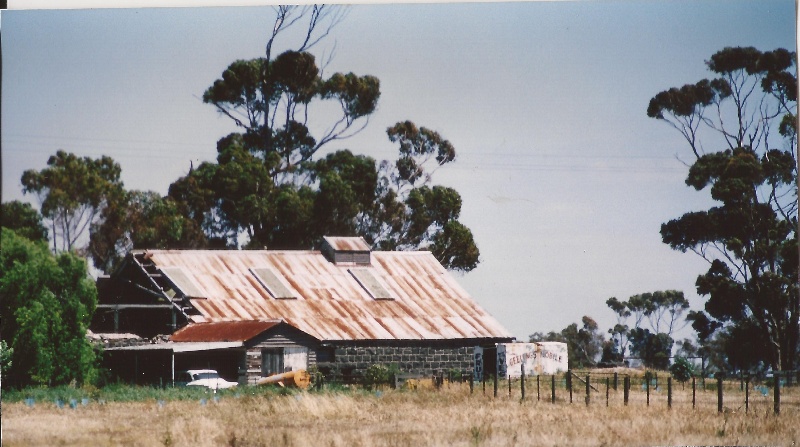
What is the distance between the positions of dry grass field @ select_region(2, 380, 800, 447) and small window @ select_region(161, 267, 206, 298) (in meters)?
7.86

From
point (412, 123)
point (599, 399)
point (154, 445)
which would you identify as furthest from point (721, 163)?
A: point (154, 445)

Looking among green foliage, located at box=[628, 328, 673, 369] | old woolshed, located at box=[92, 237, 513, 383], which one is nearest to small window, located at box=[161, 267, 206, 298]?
old woolshed, located at box=[92, 237, 513, 383]

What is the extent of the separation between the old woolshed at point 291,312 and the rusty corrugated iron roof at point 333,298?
45 millimetres

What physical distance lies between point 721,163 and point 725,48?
17.3 feet

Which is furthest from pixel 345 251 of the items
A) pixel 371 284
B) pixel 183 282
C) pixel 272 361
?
pixel 272 361

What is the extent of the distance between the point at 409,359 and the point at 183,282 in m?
8.11

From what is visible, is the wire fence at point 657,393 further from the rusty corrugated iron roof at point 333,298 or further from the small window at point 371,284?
the small window at point 371,284

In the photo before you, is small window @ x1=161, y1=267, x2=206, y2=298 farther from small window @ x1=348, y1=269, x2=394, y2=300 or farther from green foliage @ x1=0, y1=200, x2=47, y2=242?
green foliage @ x1=0, y1=200, x2=47, y2=242

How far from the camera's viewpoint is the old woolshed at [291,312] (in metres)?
38.4

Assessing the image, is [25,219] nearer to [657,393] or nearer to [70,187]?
[70,187]

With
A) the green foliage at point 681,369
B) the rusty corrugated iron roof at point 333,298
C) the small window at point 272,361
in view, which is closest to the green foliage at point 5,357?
the rusty corrugated iron roof at point 333,298

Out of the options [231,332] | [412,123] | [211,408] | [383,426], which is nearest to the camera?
[383,426]

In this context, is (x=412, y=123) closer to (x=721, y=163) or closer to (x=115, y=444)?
(x=721, y=163)

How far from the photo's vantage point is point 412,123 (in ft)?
181
